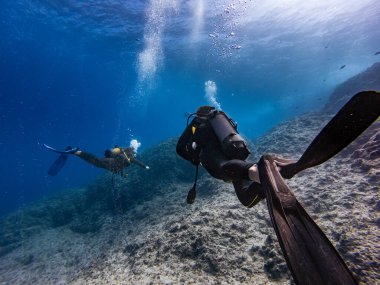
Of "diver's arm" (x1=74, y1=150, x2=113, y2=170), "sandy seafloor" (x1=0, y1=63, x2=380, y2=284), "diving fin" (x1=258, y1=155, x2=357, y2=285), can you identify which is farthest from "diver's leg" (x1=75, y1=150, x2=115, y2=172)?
"diving fin" (x1=258, y1=155, x2=357, y2=285)

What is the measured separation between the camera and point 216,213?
5.13m

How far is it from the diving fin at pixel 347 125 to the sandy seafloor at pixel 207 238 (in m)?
1.89

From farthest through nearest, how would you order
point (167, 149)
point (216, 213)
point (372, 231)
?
point (167, 149)
point (216, 213)
point (372, 231)

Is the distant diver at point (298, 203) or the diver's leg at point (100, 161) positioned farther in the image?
the diver's leg at point (100, 161)

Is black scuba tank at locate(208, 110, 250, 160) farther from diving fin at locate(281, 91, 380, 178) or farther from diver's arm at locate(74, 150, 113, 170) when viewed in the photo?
diver's arm at locate(74, 150, 113, 170)

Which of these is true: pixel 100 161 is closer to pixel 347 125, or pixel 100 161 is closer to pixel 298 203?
pixel 298 203

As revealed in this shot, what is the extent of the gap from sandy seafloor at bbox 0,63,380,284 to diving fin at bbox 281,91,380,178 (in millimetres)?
1889

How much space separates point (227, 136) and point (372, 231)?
255 cm

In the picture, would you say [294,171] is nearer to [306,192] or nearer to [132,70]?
[306,192]

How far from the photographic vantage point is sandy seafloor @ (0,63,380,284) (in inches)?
133

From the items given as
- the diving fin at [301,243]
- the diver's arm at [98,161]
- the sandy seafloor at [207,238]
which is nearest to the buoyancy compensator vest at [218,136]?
the diving fin at [301,243]

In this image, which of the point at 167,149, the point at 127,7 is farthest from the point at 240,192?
the point at 127,7

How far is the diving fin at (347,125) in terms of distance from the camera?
1640 mm

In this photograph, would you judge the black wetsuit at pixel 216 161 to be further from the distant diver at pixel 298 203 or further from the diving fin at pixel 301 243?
the diving fin at pixel 301 243
